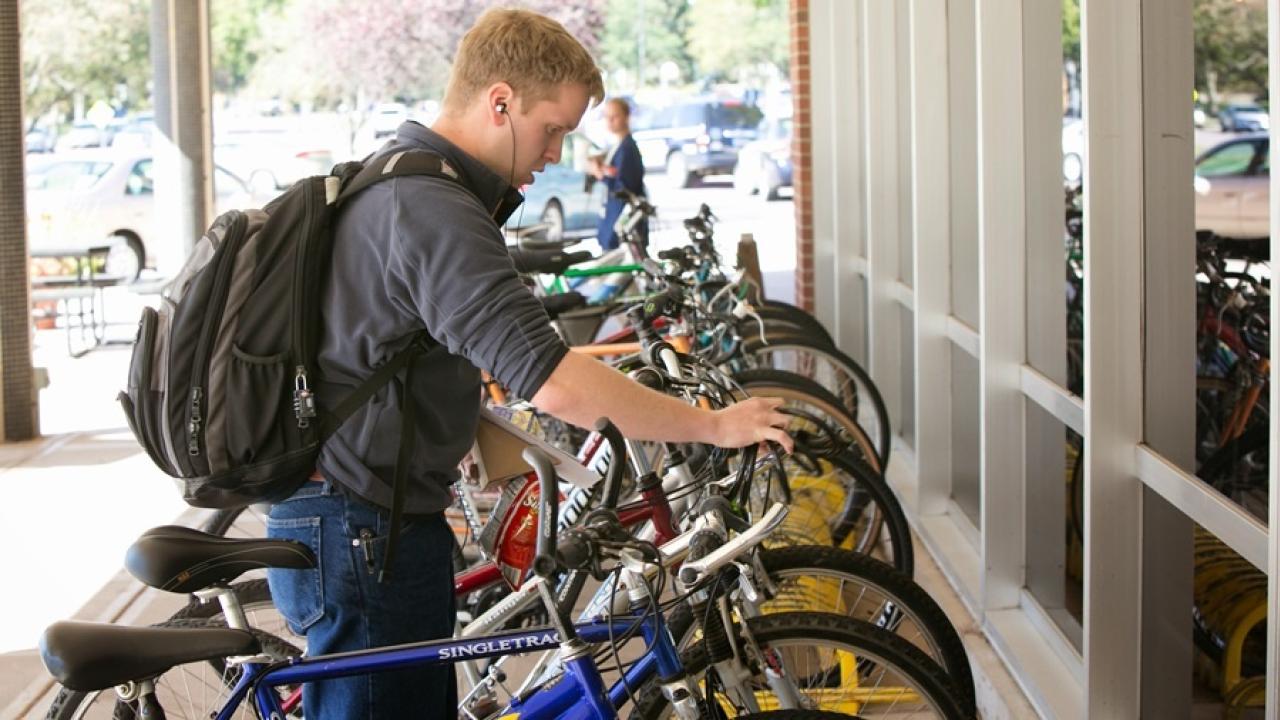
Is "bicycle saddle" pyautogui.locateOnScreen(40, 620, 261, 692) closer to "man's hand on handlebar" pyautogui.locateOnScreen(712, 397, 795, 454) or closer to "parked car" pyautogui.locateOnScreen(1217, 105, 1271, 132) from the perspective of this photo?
"man's hand on handlebar" pyautogui.locateOnScreen(712, 397, 795, 454)

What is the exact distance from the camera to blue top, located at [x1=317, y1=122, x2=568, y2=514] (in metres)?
2.44

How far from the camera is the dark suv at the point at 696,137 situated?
2280cm

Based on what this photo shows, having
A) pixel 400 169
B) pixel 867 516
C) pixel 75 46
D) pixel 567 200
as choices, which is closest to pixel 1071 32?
pixel 567 200

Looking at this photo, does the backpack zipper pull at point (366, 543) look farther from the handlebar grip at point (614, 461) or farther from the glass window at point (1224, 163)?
the glass window at point (1224, 163)

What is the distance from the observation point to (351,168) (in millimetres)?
2701

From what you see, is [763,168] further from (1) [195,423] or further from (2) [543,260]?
(1) [195,423]

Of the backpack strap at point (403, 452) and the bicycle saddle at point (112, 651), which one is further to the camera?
the backpack strap at point (403, 452)

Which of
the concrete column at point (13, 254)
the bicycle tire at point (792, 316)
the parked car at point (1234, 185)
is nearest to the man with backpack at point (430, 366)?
the bicycle tire at point (792, 316)

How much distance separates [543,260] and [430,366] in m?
3.39

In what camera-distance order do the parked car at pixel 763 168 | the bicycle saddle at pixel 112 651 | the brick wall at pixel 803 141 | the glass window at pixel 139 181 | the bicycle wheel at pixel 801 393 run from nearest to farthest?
1. the bicycle saddle at pixel 112 651
2. the bicycle wheel at pixel 801 393
3. the brick wall at pixel 803 141
4. the glass window at pixel 139 181
5. the parked car at pixel 763 168

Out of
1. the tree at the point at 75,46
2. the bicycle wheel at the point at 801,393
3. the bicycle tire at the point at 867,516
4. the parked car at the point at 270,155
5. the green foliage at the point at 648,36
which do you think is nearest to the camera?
the bicycle tire at the point at 867,516

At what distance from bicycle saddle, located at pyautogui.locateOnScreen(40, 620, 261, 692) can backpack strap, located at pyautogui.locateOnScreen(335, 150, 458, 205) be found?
735mm

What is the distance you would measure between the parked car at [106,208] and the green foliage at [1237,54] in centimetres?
996

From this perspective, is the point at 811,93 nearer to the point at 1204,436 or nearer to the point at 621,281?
the point at 621,281
